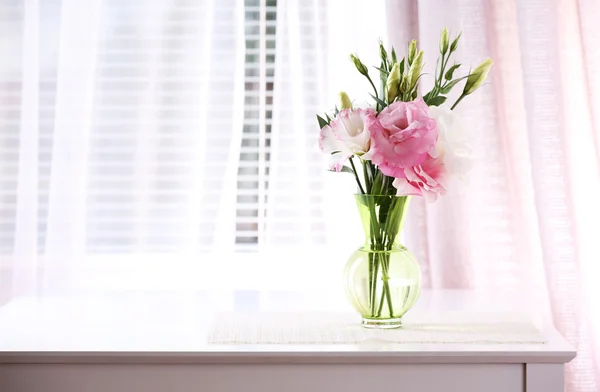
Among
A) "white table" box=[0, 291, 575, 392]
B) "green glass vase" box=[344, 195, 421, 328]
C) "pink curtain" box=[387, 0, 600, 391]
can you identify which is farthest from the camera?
"pink curtain" box=[387, 0, 600, 391]

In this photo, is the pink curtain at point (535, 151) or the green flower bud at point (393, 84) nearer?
the green flower bud at point (393, 84)

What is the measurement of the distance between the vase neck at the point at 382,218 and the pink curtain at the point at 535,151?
518mm

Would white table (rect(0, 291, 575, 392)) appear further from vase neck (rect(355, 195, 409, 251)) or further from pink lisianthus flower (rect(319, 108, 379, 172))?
pink lisianthus flower (rect(319, 108, 379, 172))

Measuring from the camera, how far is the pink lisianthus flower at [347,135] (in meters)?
1.22

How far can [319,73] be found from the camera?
1.82 m

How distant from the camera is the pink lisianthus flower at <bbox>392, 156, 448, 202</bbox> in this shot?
1.20 metres

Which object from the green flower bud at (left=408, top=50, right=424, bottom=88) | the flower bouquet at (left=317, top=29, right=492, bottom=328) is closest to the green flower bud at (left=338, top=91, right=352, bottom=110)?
the flower bouquet at (left=317, top=29, right=492, bottom=328)

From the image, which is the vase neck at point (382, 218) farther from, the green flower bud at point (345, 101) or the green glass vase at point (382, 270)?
the green flower bud at point (345, 101)

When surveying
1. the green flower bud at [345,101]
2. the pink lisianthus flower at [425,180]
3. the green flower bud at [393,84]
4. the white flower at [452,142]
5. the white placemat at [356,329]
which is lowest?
the white placemat at [356,329]

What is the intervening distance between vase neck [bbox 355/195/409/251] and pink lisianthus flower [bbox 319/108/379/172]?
0.09 m

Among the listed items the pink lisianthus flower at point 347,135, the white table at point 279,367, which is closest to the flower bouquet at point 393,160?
the pink lisianthus flower at point 347,135

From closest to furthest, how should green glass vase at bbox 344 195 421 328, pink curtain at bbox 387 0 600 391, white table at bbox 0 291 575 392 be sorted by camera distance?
1. white table at bbox 0 291 575 392
2. green glass vase at bbox 344 195 421 328
3. pink curtain at bbox 387 0 600 391

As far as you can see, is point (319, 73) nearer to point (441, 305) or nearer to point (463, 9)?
point (463, 9)

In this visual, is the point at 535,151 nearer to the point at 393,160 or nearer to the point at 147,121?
the point at 393,160
